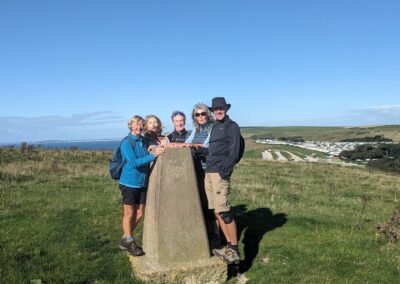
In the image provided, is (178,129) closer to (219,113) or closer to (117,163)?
(219,113)

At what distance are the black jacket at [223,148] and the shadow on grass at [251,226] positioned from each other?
5.65 ft

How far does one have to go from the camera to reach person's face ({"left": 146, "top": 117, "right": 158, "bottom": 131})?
7.28m

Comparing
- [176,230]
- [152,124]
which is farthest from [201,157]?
[176,230]

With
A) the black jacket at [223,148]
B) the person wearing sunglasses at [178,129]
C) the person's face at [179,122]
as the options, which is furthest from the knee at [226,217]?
the person's face at [179,122]

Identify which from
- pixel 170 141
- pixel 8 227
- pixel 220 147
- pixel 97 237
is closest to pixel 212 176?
pixel 220 147

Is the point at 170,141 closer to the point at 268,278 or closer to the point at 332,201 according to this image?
the point at 268,278

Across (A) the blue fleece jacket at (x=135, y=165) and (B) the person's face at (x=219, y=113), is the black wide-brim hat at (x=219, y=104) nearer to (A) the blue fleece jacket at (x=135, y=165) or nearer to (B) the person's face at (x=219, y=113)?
(B) the person's face at (x=219, y=113)

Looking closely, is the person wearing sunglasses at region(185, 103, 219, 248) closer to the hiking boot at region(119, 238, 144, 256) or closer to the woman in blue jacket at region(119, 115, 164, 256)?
the woman in blue jacket at region(119, 115, 164, 256)

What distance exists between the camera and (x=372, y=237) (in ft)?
29.9

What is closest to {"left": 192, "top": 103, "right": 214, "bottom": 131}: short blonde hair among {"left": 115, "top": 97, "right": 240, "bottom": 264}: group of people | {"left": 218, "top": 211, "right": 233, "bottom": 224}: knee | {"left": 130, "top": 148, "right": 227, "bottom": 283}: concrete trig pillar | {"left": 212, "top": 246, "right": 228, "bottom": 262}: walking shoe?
{"left": 115, "top": 97, "right": 240, "bottom": 264}: group of people

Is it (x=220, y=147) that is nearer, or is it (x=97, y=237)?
(x=220, y=147)

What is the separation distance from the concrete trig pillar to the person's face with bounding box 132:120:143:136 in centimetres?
63

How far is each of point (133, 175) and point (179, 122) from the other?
1.16 m

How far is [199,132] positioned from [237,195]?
7.20 metres
